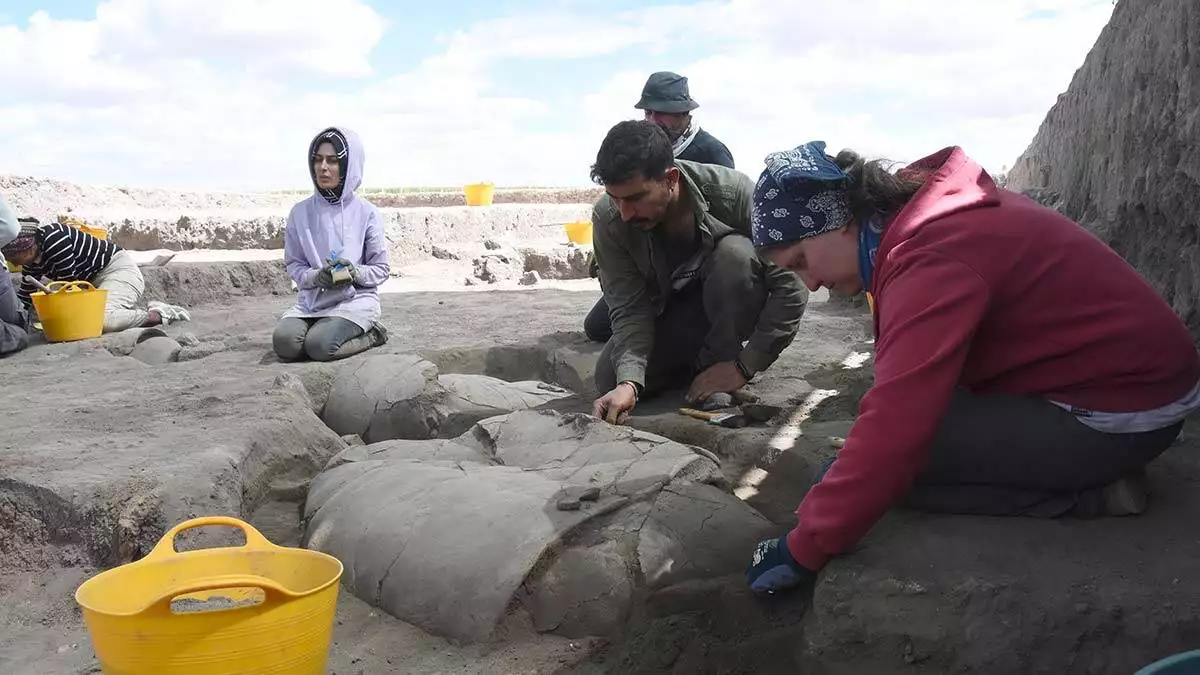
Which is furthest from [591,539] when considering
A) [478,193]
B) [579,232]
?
[478,193]

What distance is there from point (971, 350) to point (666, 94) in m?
3.06

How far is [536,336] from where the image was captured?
196 inches

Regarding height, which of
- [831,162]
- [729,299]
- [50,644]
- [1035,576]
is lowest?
[50,644]

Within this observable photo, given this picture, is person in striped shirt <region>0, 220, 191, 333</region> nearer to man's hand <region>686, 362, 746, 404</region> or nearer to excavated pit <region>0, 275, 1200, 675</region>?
excavated pit <region>0, 275, 1200, 675</region>

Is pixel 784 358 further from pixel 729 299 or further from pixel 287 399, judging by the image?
pixel 287 399

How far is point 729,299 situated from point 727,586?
1.48m

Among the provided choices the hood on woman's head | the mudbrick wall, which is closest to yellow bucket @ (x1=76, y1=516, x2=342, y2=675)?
the mudbrick wall

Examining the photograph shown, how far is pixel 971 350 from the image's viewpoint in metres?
1.91

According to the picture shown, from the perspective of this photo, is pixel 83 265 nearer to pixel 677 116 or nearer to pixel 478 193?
pixel 677 116

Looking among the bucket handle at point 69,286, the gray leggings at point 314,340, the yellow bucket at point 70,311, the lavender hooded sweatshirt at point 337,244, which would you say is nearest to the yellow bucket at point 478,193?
the bucket handle at point 69,286

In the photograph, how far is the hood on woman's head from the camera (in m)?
4.93

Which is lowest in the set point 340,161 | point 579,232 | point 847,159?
point 579,232

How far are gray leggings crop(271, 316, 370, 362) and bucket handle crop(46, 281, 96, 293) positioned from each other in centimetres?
139

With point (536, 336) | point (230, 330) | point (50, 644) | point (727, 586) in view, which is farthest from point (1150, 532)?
point (230, 330)
